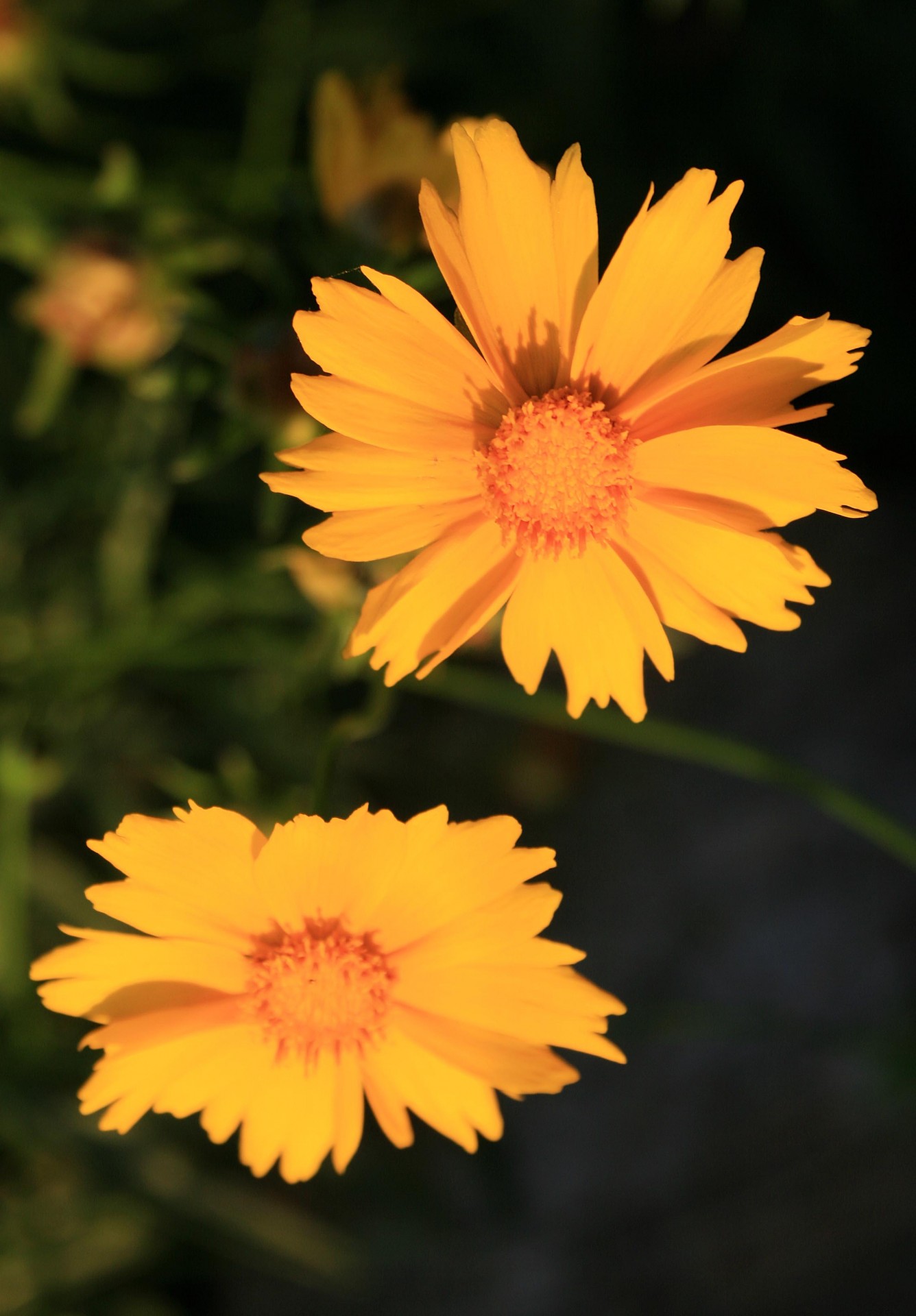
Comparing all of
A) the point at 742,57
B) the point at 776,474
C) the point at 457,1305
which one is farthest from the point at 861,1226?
the point at 742,57

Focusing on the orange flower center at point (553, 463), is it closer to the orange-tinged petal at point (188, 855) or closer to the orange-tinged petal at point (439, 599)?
the orange-tinged petal at point (439, 599)

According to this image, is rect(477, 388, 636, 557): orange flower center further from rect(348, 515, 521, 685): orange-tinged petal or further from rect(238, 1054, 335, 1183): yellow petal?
rect(238, 1054, 335, 1183): yellow petal

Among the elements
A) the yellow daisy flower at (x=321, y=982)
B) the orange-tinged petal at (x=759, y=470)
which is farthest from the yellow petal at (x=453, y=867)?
the orange-tinged petal at (x=759, y=470)

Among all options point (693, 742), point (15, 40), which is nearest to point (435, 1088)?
point (693, 742)

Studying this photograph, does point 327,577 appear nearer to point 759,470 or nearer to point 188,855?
point 188,855

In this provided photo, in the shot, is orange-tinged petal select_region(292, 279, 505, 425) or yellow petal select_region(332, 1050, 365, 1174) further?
yellow petal select_region(332, 1050, 365, 1174)

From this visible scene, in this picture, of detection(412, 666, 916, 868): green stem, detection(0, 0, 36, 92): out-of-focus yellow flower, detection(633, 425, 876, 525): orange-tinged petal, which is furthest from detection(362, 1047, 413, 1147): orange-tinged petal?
detection(0, 0, 36, 92): out-of-focus yellow flower
